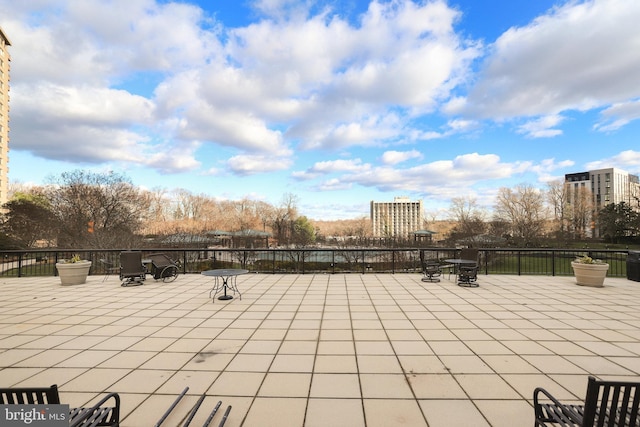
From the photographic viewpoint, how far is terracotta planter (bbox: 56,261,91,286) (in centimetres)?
838

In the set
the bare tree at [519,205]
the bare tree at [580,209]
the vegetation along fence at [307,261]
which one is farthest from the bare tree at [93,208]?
the bare tree at [580,209]

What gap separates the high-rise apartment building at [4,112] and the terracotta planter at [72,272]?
63.0 m

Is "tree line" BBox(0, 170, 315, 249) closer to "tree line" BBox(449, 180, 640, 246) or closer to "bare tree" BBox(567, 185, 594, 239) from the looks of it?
"tree line" BBox(449, 180, 640, 246)

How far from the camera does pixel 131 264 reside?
846 centimetres

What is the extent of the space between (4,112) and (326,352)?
79.6 metres

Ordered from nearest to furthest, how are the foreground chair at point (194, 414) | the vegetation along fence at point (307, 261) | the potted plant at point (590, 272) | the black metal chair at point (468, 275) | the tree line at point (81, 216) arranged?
the foreground chair at point (194, 414) → the potted plant at point (590, 272) → the black metal chair at point (468, 275) → the vegetation along fence at point (307, 261) → the tree line at point (81, 216)

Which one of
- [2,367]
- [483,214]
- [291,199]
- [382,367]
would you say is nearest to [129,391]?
[2,367]

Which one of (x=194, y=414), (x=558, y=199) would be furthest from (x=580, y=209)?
(x=194, y=414)

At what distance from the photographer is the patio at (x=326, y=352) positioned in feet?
8.77

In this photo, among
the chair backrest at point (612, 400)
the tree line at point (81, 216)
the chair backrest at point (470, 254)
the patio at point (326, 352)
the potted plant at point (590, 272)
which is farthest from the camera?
the tree line at point (81, 216)

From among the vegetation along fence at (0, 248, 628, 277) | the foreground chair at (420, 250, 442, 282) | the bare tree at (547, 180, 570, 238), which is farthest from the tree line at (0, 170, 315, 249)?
the bare tree at (547, 180, 570, 238)

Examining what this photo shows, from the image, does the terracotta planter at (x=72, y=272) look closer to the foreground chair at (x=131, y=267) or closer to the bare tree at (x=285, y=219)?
the foreground chair at (x=131, y=267)

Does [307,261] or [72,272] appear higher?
[72,272]

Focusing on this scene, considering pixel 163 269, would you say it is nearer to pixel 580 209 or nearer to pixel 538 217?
pixel 538 217
